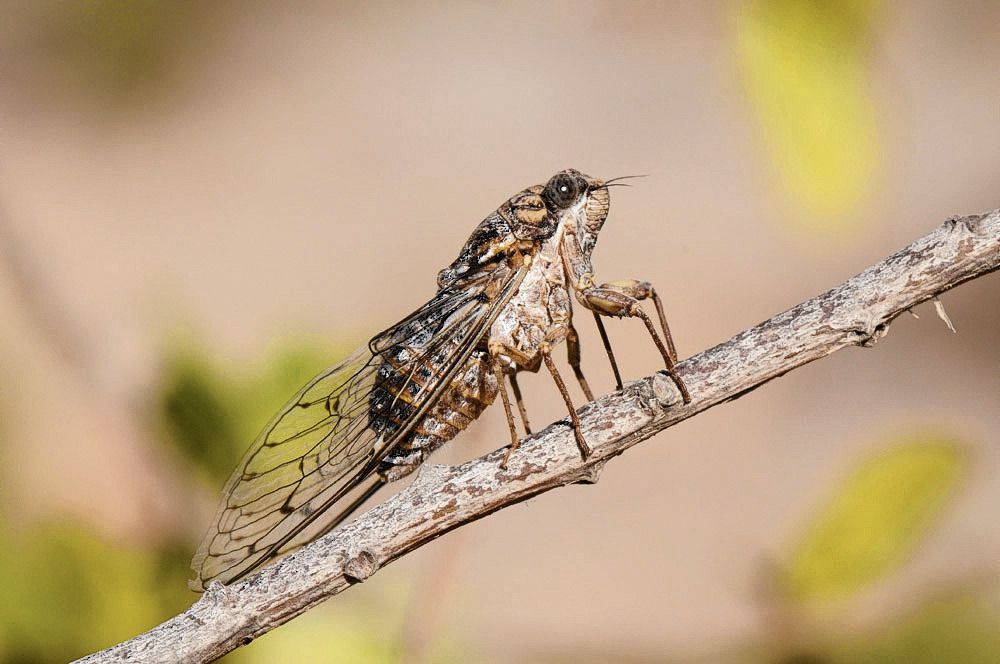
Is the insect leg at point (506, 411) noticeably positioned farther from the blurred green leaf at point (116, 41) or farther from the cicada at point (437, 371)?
the blurred green leaf at point (116, 41)

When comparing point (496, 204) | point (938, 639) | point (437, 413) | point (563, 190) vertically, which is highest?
point (496, 204)

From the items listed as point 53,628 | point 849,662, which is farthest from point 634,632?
point 53,628

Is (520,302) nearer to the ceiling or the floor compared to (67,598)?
nearer to the ceiling

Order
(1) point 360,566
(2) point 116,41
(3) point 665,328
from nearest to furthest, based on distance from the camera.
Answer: (1) point 360,566, (3) point 665,328, (2) point 116,41

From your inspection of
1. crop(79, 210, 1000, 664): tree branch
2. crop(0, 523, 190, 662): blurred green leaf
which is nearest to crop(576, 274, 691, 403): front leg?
crop(79, 210, 1000, 664): tree branch

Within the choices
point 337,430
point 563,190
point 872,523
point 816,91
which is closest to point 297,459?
point 337,430

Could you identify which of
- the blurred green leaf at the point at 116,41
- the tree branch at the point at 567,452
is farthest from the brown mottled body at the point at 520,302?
the blurred green leaf at the point at 116,41

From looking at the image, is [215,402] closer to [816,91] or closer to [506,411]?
[506,411]

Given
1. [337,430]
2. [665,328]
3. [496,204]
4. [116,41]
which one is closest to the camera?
[665,328]

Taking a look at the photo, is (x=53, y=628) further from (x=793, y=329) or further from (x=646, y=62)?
(x=646, y=62)
